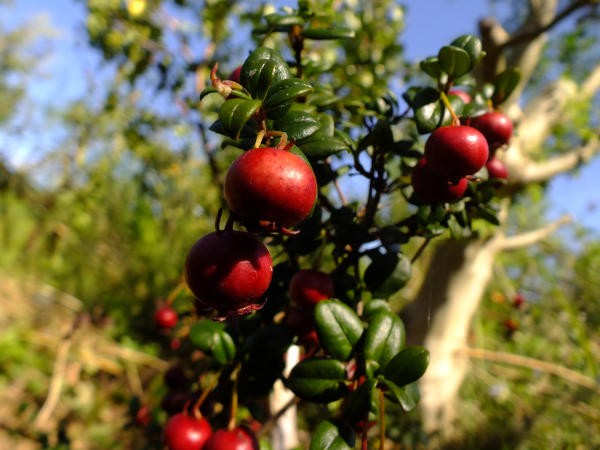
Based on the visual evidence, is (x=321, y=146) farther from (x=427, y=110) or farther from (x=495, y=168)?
(x=495, y=168)

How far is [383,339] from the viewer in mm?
437

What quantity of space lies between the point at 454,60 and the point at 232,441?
55cm

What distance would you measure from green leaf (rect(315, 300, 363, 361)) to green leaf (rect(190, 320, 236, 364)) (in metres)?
0.17

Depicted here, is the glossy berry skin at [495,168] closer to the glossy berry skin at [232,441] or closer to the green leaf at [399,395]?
the green leaf at [399,395]

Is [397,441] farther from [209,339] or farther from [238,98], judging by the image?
[238,98]

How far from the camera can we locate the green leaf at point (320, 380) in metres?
0.42

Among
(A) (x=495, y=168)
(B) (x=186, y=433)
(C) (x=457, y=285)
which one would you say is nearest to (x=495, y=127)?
(A) (x=495, y=168)

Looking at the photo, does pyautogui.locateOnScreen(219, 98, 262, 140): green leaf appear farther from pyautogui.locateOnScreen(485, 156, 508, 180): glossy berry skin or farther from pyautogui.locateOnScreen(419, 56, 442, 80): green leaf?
pyautogui.locateOnScreen(485, 156, 508, 180): glossy berry skin

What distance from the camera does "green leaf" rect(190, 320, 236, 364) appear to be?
533 millimetres

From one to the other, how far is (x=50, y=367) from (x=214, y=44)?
1973 mm

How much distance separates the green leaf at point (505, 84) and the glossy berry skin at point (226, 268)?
456 mm

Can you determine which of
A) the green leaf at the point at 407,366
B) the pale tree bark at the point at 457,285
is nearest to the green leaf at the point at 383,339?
the green leaf at the point at 407,366

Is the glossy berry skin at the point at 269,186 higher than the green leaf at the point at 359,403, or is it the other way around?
the glossy berry skin at the point at 269,186

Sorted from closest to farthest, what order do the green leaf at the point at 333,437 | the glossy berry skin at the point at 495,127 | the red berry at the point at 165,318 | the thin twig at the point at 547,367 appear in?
the green leaf at the point at 333,437 → the glossy berry skin at the point at 495,127 → the red berry at the point at 165,318 → the thin twig at the point at 547,367
